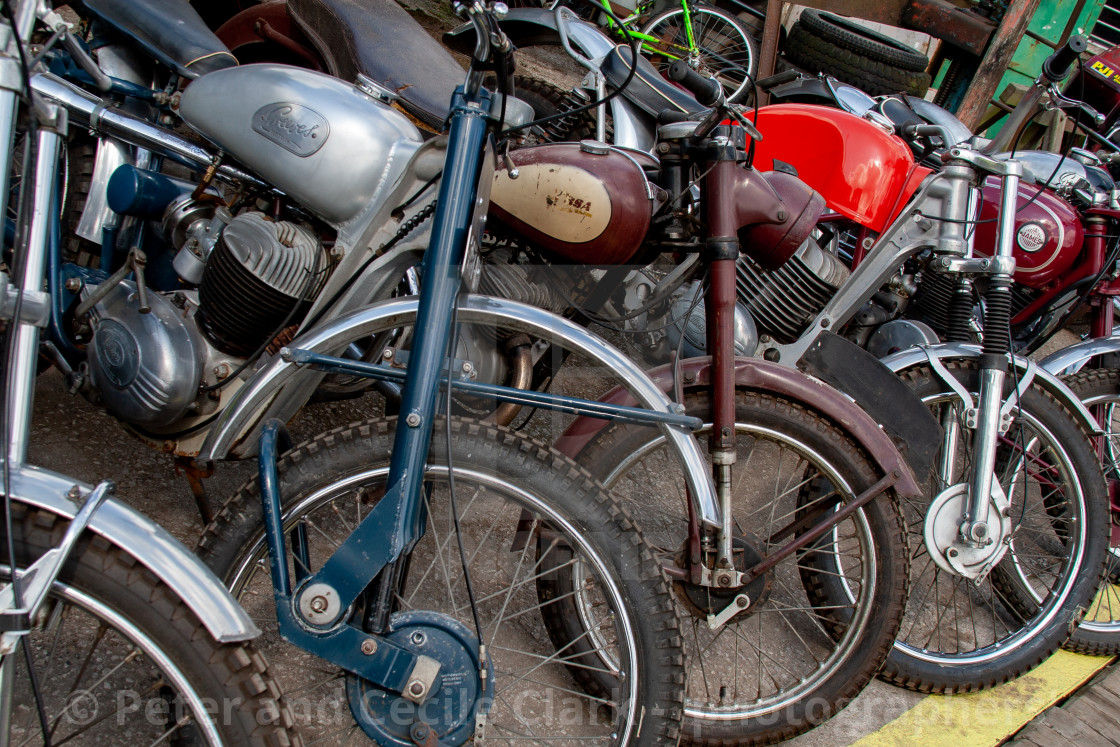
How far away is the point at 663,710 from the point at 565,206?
112cm

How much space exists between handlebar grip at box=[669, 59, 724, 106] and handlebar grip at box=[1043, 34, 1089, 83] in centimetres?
106

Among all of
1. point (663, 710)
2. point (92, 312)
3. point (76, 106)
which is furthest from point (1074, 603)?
point (76, 106)

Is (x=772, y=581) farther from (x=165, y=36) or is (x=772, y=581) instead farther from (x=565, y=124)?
(x=165, y=36)

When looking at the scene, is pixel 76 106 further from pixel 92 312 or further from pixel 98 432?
pixel 98 432

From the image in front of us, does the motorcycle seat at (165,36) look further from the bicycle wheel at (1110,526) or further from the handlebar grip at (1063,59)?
the bicycle wheel at (1110,526)

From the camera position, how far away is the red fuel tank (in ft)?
9.04

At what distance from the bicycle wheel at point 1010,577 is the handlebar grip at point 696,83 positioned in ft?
3.77

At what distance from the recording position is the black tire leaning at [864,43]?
18.9 ft

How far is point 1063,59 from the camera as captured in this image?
2.20 metres

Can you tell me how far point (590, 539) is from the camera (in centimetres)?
150

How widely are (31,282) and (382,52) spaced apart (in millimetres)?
1567

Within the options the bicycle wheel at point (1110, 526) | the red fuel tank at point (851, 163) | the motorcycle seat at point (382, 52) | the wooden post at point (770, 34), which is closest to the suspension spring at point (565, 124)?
the motorcycle seat at point (382, 52)

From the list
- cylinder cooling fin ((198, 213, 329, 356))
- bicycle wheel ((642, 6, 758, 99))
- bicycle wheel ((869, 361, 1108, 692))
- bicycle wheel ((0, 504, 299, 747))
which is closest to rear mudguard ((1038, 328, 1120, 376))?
bicycle wheel ((869, 361, 1108, 692))

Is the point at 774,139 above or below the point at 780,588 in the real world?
above
